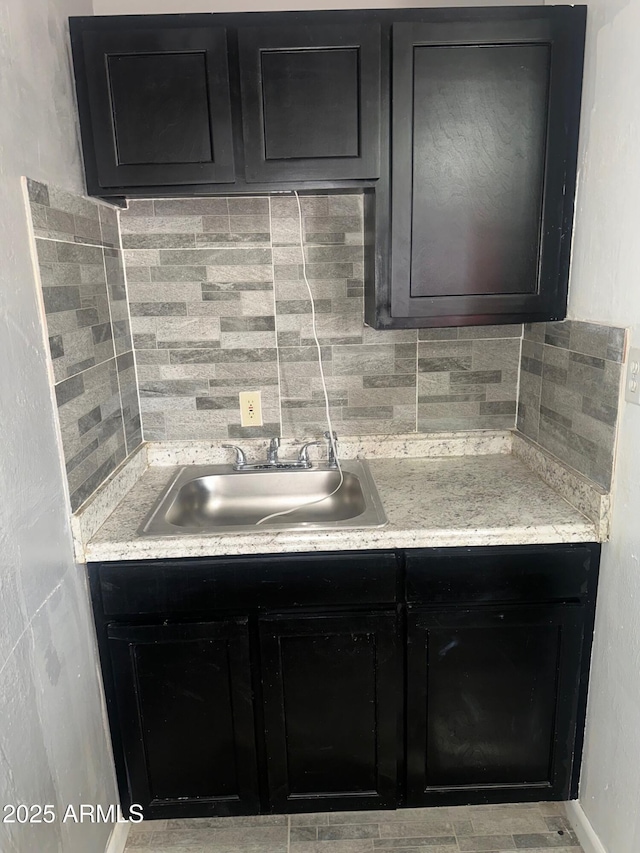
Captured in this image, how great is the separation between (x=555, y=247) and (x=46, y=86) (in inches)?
51.7

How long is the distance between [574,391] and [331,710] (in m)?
1.09

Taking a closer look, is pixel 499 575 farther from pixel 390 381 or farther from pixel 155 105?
pixel 155 105

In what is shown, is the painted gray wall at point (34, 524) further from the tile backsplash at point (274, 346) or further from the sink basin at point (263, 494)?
the sink basin at point (263, 494)

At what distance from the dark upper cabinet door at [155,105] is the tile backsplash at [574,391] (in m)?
1.03

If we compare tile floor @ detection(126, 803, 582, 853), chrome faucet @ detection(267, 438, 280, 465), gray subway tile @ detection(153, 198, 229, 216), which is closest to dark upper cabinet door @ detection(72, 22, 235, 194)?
gray subway tile @ detection(153, 198, 229, 216)

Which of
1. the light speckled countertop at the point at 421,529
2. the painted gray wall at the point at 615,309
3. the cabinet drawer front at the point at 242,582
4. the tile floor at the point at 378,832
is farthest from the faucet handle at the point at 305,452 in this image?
the tile floor at the point at 378,832

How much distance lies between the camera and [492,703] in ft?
5.07

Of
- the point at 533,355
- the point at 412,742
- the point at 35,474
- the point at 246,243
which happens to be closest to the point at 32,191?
the point at 35,474

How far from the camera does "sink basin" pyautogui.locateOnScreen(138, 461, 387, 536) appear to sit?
1.82 meters

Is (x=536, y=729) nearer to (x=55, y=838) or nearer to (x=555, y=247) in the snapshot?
(x=55, y=838)

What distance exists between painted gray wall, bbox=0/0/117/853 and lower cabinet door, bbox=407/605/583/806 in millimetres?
830

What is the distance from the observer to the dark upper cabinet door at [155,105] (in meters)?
1.43

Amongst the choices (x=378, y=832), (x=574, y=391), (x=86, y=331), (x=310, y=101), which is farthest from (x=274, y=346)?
(x=378, y=832)

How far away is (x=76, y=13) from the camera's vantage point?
1.52 meters
